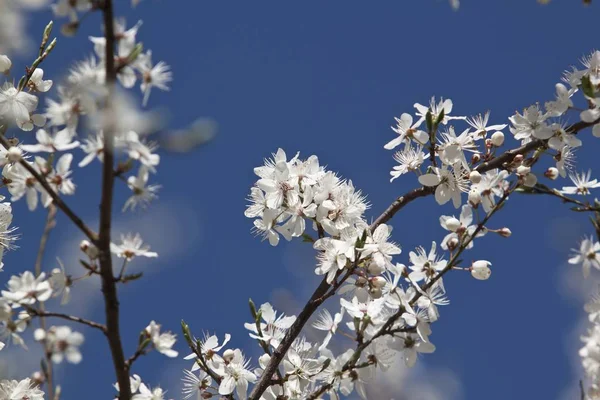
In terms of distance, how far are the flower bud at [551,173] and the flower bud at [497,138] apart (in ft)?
0.70

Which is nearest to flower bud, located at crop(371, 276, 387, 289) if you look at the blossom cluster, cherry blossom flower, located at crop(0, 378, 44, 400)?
the blossom cluster

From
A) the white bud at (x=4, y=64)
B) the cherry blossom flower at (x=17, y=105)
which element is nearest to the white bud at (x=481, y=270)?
the cherry blossom flower at (x=17, y=105)

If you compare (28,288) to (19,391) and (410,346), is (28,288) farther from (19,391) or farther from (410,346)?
(410,346)

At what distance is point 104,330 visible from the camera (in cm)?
216

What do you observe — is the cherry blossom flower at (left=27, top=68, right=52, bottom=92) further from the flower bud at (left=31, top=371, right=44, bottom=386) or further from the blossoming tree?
the flower bud at (left=31, top=371, right=44, bottom=386)

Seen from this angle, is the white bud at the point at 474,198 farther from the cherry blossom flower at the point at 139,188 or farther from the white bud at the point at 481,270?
the cherry blossom flower at the point at 139,188

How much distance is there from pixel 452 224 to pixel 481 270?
0.20m

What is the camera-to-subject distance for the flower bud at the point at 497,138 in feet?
10.5

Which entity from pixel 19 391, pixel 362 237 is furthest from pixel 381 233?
pixel 19 391

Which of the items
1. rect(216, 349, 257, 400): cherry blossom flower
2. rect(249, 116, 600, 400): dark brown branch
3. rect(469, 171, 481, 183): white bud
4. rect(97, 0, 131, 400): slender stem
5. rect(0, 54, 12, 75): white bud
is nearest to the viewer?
rect(97, 0, 131, 400): slender stem

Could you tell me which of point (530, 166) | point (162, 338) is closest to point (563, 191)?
point (530, 166)

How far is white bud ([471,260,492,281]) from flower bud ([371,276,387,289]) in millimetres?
371

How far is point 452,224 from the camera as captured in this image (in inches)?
119

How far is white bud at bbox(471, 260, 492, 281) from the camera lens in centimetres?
297
